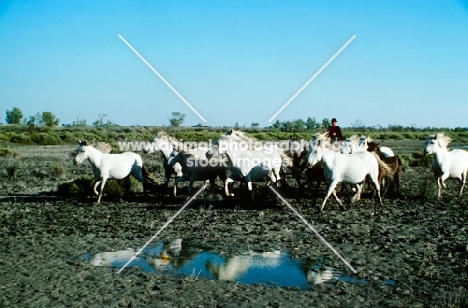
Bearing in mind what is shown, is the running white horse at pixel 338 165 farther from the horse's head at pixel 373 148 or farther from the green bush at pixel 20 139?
Answer: the green bush at pixel 20 139

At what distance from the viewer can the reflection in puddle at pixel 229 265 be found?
6781mm

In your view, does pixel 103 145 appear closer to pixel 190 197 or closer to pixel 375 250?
pixel 190 197

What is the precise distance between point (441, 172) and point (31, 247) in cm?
1170

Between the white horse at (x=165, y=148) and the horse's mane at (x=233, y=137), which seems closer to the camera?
the horse's mane at (x=233, y=137)

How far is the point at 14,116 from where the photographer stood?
120750mm

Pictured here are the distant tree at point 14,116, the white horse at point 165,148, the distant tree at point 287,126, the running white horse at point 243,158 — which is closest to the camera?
the running white horse at point 243,158

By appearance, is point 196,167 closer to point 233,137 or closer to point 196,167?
point 196,167

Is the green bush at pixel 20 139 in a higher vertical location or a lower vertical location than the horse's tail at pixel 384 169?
lower

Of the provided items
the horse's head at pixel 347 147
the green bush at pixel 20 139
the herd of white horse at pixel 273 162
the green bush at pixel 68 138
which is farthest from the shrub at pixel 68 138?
the horse's head at pixel 347 147

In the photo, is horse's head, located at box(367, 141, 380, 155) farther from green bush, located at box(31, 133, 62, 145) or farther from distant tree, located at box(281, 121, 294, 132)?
distant tree, located at box(281, 121, 294, 132)

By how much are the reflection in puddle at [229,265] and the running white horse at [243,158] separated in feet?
15.9

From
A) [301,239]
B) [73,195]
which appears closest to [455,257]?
[301,239]

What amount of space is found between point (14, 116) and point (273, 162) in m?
123

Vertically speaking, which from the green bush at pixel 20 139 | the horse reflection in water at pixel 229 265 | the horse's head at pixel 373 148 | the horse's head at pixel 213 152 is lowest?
the green bush at pixel 20 139
